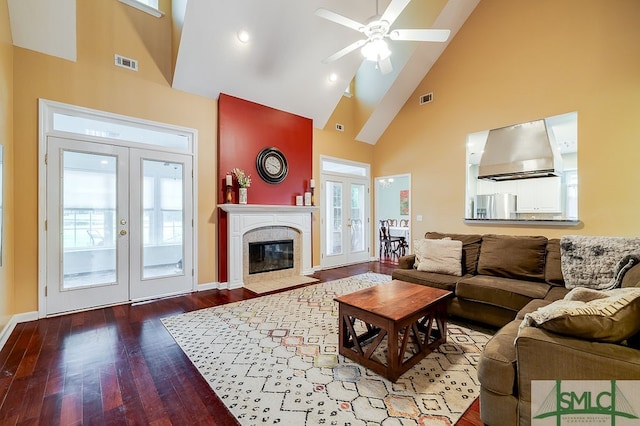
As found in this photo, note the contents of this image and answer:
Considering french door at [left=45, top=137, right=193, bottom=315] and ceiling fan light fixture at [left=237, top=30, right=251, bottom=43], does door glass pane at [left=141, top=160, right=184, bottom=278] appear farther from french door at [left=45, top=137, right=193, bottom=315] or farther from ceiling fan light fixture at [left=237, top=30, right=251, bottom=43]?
ceiling fan light fixture at [left=237, top=30, right=251, bottom=43]

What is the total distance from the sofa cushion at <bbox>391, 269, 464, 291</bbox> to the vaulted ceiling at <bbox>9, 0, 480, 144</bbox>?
306 centimetres

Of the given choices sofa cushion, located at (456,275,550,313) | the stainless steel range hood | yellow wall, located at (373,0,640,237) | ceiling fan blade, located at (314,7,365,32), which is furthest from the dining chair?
ceiling fan blade, located at (314,7,365,32)

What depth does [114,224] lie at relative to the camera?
12.1 ft

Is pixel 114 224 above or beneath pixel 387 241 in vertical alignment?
above

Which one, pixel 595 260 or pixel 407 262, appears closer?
pixel 595 260

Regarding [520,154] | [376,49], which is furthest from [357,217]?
[376,49]

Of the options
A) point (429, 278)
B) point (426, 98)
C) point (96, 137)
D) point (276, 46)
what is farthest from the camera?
point (426, 98)

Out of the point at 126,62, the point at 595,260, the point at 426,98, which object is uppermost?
the point at 426,98

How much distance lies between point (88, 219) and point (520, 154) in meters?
6.56

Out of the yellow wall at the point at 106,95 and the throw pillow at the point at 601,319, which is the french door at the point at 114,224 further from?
the throw pillow at the point at 601,319

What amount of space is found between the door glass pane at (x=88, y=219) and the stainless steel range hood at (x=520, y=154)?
6.01 meters

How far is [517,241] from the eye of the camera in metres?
3.29

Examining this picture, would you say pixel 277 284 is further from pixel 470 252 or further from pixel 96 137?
pixel 96 137

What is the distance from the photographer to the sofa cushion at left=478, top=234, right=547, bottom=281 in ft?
10.1
